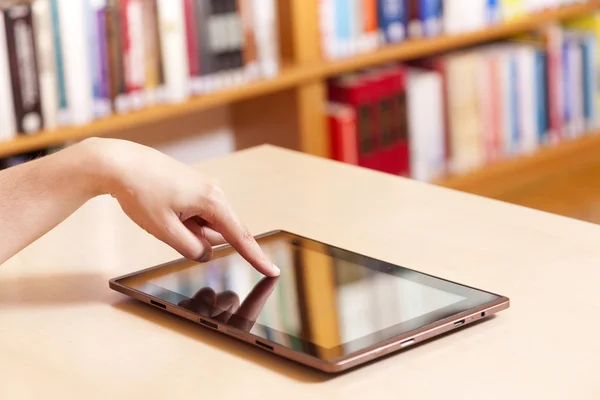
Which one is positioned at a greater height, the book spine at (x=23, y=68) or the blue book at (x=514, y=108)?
the book spine at (x=23, y=68)

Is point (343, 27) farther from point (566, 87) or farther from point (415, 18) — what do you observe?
point (566, 87)

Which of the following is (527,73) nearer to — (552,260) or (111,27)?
(111,27)

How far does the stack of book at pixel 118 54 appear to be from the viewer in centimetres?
218

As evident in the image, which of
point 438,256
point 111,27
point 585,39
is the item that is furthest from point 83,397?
point 585,39

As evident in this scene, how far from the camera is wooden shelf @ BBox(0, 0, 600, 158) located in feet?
7.39

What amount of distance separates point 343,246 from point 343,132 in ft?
5.63

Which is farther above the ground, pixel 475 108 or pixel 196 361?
pixel 196 361

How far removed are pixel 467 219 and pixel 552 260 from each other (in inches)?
5.7

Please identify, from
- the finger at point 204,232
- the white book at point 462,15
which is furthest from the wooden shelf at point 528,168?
the finger at point 204,232

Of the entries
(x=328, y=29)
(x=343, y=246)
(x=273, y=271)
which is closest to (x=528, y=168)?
(x=328, y=29)

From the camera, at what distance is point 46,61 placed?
222 centimetres

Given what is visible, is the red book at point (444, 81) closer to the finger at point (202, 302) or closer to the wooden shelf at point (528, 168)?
the wooden shelf at point (528, 168)

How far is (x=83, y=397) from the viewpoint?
789 millimetres

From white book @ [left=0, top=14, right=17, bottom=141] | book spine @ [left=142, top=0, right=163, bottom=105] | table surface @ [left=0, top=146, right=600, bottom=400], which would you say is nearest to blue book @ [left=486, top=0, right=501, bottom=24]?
book spine @ [left=142, top=0, right=163, bottom=105]
